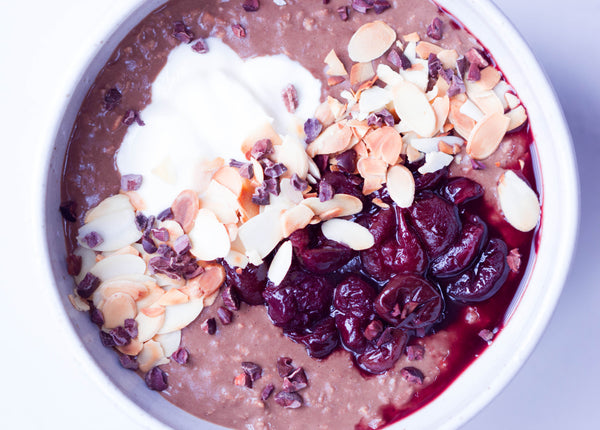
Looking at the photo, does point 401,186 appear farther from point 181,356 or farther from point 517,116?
point 181,356

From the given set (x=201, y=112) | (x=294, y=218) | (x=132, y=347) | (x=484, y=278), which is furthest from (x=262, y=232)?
(x=484, y=278)

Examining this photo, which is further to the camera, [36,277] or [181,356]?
[36,277]

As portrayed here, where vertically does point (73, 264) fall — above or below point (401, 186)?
below

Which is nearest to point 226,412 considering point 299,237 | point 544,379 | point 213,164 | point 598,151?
point 299,237

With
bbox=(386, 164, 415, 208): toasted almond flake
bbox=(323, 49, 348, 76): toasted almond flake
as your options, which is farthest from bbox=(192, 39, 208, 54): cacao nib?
bbox=(386, 164, 415, 208): toasted almond flake

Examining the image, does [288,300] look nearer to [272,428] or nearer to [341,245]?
[341,245]
